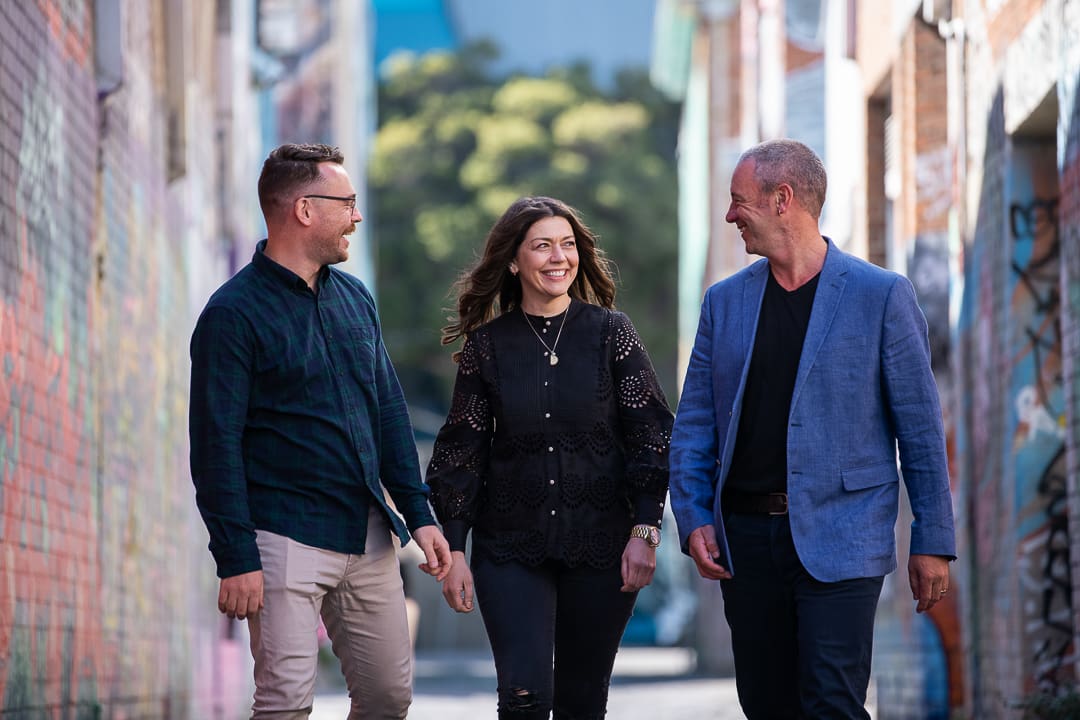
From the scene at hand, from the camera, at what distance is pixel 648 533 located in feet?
20.5

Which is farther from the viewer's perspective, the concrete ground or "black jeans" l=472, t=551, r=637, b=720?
the concrete ground

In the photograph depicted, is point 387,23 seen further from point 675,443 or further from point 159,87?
point 675,443

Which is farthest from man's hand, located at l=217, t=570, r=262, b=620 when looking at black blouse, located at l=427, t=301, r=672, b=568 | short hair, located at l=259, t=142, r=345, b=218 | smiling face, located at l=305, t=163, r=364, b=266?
short hair, located at l=259, t=142, r=345, b=218

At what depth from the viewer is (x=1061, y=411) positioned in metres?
10.2

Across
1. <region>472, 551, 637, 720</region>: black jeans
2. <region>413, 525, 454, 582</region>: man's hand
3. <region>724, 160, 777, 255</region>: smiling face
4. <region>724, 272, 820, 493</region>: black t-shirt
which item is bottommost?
<region>472, 551, 637, 720</region>: black jeans

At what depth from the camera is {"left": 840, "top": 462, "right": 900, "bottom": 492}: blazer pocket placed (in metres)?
5.67

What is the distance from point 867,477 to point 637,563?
91cm

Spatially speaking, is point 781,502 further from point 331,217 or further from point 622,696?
point 622,696

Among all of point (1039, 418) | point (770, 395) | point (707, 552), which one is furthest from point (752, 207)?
point (1039, 418)

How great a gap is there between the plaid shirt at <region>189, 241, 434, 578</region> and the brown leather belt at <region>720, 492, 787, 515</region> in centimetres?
98

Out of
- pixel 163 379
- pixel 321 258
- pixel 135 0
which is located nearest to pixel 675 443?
pixel 321 258

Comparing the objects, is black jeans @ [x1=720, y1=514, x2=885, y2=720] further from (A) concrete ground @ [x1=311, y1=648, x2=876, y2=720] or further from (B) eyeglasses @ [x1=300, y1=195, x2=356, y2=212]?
(A) concrete ground @ [x1=311, y1=648, x2=876, y2=720]

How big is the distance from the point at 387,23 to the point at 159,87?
42.5 meters

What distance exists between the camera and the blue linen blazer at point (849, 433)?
5.63 metres
